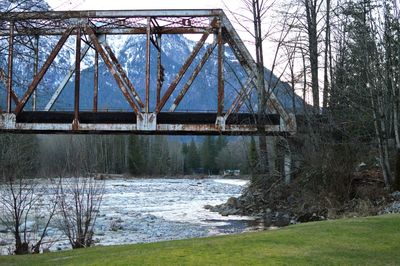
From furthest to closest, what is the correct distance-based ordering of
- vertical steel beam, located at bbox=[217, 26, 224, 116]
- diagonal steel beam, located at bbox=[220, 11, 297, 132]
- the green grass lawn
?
diagonal steel beam, located at bbox=[220, 11, 297, 132]
vertical steel beam, located at bbox=[217, 26, 224, 116]
the green grass lawn

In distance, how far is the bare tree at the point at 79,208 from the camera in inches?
537

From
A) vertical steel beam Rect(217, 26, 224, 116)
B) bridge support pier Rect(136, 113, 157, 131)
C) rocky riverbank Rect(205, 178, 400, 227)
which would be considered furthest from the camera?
bridge support pier Rect(136, 113, 157, 131)

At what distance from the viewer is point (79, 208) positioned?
1384 centimetres

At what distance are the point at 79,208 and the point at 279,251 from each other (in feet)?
23.6

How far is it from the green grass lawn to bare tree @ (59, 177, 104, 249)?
3.47 m

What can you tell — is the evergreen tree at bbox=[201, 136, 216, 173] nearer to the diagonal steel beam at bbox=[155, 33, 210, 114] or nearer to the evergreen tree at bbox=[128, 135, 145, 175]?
the evergreen tree at bbox=[128, 135, 145, 175]

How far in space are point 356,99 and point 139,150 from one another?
78886 mm

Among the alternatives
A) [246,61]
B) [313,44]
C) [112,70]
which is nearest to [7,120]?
[112,70]

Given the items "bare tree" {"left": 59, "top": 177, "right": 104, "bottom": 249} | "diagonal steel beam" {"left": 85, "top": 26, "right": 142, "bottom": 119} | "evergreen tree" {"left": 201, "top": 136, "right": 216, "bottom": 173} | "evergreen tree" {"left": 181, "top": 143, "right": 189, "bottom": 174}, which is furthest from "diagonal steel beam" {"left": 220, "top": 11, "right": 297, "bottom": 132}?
"evergreen tree" {"left": 181, "top": 143, "right": 189, "bottom": 174}

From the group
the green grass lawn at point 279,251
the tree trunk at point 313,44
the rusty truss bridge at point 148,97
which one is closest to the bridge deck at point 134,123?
the rusty truss bridge at point 148,97

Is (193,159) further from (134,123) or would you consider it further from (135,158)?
(134,123)

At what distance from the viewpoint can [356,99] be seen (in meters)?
22.3

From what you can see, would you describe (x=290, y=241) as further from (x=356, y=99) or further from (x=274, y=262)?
(x=356, y=99)

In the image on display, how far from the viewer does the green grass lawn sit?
7536 millimetres
